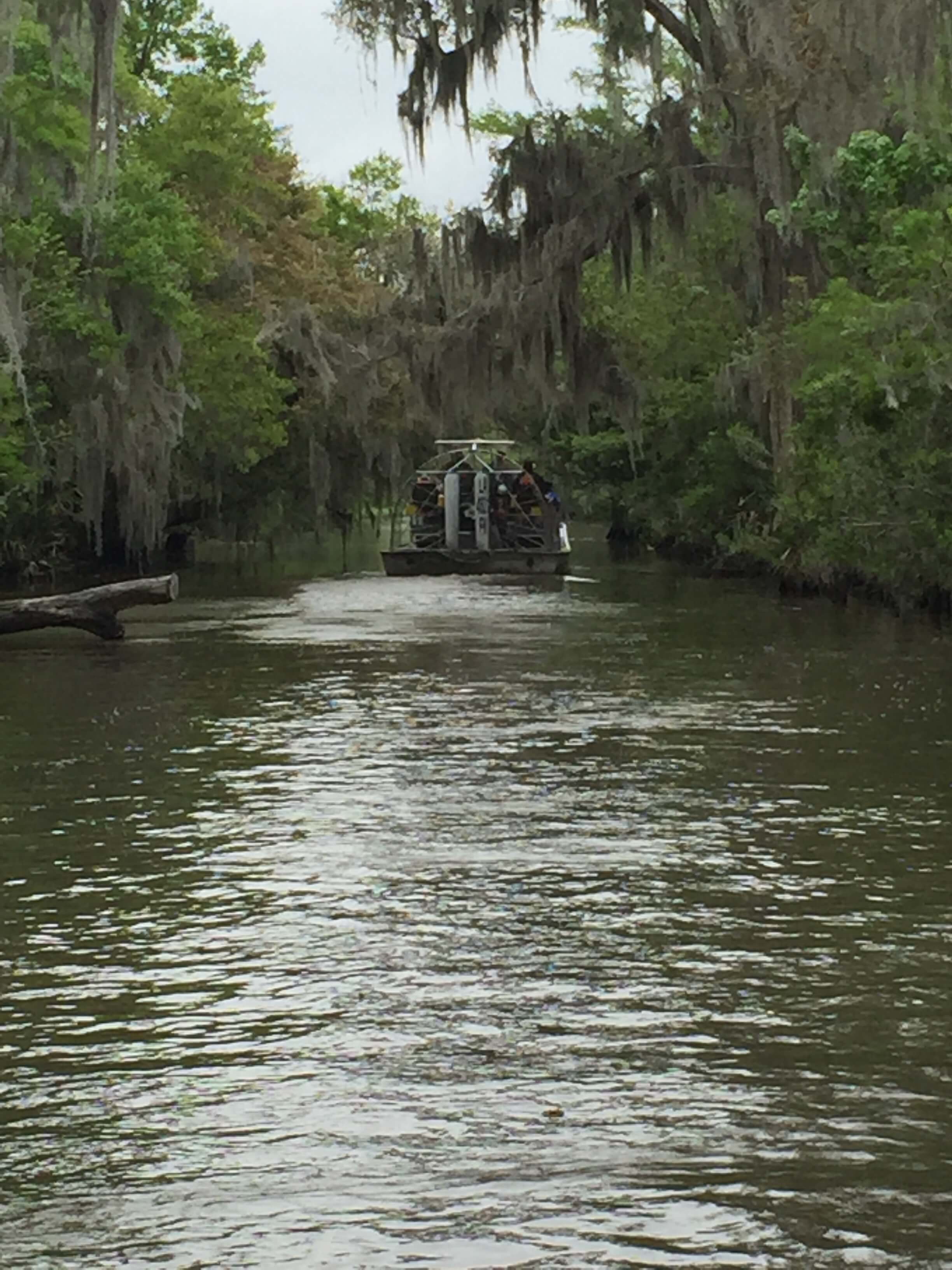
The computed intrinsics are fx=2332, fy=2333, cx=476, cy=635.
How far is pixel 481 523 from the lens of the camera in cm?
5084

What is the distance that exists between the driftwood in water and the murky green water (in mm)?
6282

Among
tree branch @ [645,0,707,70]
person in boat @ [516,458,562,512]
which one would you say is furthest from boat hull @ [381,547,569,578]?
tree branch @ [645,0,707,70]

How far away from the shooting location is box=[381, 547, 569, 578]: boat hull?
47844mm

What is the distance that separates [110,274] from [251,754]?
77.2 ft

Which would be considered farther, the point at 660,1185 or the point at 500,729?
the point at 500,729

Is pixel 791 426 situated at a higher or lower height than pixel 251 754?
higher

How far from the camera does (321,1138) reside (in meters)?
6.89

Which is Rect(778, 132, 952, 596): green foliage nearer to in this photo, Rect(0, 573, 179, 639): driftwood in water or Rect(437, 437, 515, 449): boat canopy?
Rect(0, 573, 179, 639): driftwood in water

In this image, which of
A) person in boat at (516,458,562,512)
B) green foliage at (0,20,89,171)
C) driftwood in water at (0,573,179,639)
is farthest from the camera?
person in boat at (516,458,562,512)

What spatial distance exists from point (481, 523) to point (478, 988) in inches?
1661

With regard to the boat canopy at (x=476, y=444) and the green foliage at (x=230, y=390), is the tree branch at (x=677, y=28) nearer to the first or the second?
the boat canopy at (x=476, y=444)

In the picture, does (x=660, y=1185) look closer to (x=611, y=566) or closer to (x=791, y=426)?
(x=791, y=426)

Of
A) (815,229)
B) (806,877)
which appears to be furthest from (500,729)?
(815,229)

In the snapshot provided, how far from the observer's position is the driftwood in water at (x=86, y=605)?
25531 mm
